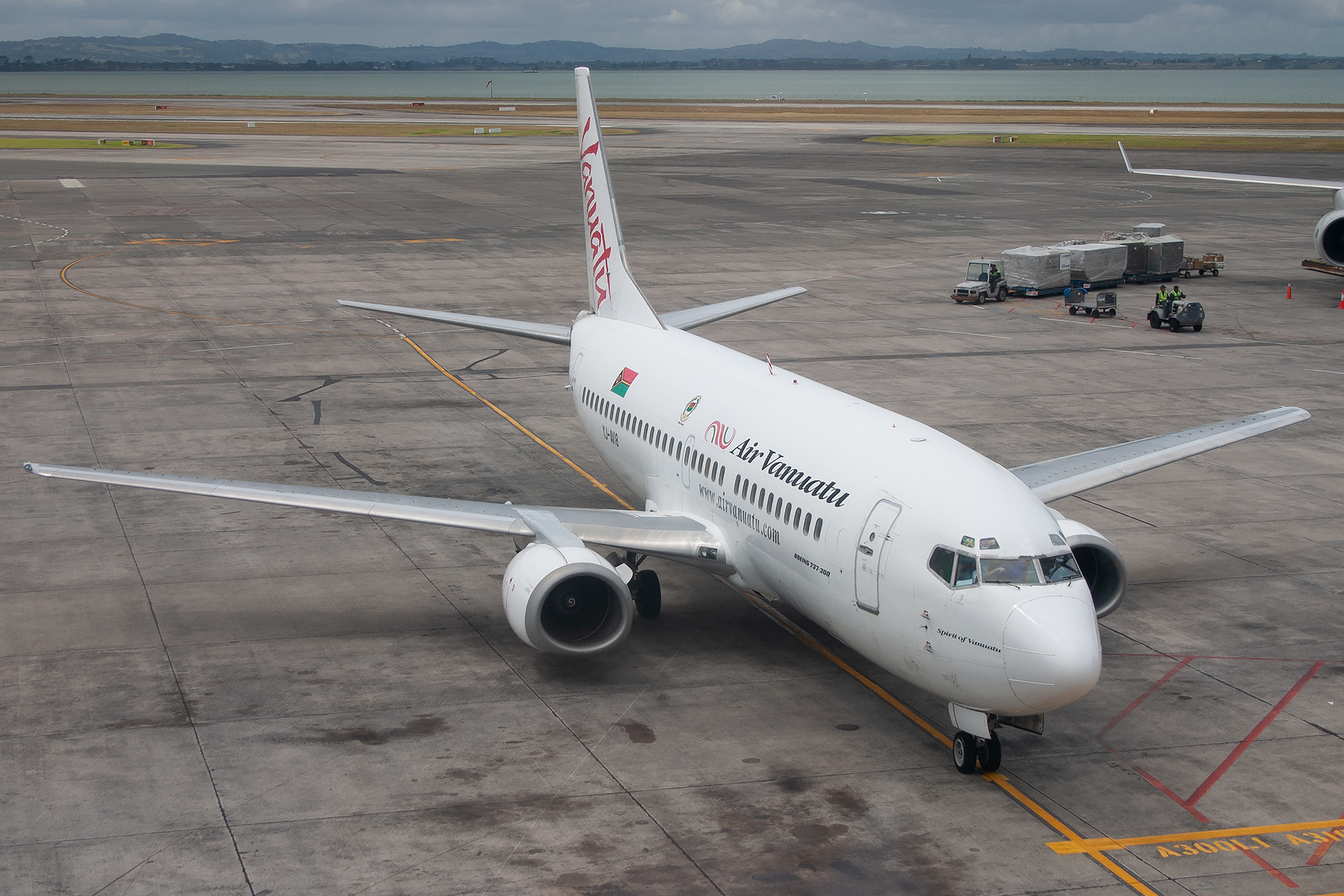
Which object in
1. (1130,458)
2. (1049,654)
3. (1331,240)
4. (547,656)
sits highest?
(1331,240)

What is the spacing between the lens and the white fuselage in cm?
1530

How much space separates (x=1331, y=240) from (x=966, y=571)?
43653 millimetres

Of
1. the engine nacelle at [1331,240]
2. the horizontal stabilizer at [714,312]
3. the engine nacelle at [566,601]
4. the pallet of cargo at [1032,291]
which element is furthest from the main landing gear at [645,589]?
the engine nacelle at [1331,240]

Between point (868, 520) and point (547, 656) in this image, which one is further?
point (547, 656)

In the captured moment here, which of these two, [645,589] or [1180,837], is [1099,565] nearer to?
[1180,837]

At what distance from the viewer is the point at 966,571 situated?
15680 millimetres

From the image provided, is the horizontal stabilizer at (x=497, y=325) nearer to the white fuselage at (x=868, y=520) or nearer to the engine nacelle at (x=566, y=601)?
the white fuselage at (x=868, y=520)

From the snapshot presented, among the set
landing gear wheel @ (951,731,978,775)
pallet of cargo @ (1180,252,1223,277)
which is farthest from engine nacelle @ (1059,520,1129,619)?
pallet of cargo @ (1180,252,1223,277)

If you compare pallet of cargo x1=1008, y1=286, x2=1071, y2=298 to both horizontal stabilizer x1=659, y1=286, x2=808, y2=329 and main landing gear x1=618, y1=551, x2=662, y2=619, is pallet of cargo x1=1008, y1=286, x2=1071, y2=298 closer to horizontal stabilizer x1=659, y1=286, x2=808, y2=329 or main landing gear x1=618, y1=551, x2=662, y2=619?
horizontal stabilizer x1=659, y1=286, x2=808, y2=329

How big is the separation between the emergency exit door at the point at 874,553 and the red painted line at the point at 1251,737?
15.7ft

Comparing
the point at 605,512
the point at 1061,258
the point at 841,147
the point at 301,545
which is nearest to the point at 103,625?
the point at 301,545

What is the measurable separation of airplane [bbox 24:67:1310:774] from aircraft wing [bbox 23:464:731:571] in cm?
4

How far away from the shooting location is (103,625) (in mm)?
21391

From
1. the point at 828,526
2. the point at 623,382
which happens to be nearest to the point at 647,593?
the point at 623,382
